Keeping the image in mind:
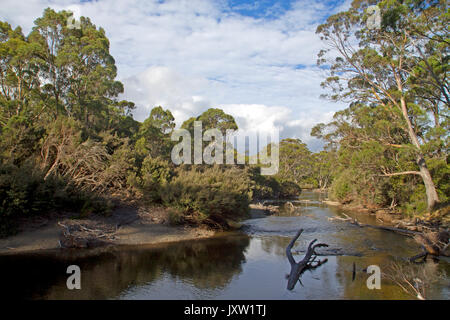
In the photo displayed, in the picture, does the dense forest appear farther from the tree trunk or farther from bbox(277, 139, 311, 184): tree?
bbox(277, 139, 311, 184): tree

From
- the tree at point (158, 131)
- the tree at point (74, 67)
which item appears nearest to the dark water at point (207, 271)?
the tree at point (74, 67)

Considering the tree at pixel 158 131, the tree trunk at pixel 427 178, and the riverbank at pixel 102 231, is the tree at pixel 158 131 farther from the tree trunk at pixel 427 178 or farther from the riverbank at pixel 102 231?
the tree trunk at pixel 427 178

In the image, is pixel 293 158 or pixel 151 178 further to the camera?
pixel 293 158

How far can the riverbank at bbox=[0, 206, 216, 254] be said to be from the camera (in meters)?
14.0

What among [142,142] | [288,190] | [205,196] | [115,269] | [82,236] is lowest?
[115,269]

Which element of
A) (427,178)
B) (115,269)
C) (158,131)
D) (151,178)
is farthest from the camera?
(158,131)

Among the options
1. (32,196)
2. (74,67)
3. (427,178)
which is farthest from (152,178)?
(427,178)

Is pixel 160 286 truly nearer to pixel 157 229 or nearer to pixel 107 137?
pixel 157 229

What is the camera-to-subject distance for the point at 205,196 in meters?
19.1

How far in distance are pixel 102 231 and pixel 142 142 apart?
20744 mm

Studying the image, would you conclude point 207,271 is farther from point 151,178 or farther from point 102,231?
point 151,178

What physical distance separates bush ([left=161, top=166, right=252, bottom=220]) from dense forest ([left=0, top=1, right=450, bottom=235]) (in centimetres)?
7

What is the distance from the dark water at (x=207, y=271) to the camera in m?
9.72

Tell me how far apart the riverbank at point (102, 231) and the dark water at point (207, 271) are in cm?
86
